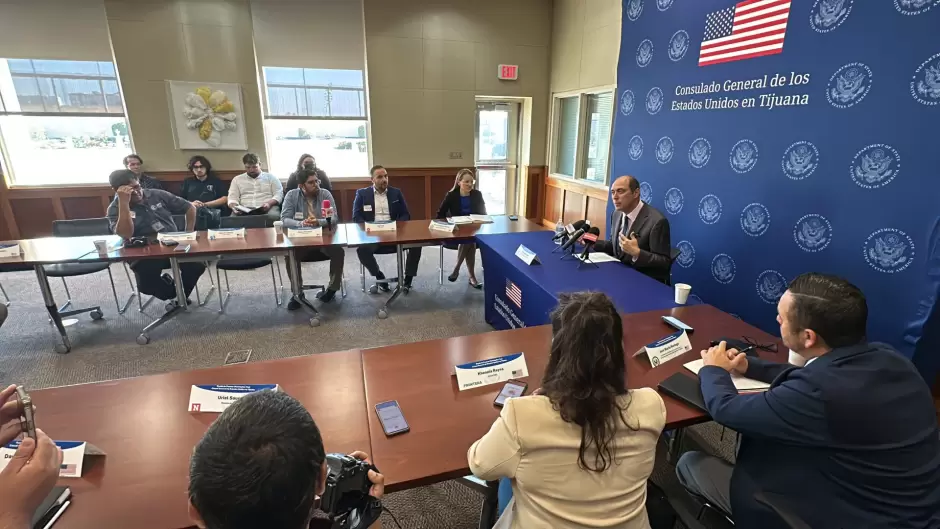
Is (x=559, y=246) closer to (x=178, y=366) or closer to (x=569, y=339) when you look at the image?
(x=569, y=339)

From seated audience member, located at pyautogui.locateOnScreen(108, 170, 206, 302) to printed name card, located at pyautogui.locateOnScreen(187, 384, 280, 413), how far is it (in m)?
2.45

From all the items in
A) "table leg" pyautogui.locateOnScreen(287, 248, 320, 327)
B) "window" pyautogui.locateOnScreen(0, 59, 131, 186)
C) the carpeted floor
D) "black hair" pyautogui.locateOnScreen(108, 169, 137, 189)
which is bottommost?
the carpeted floor

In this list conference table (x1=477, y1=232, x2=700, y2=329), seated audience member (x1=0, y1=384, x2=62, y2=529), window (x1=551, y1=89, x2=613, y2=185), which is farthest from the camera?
window (x1=551, y1=89, x2=613, y2=185)

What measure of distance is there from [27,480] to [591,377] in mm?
1070

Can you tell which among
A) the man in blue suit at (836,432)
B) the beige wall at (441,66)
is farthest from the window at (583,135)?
the man in blue suit at (836,432)

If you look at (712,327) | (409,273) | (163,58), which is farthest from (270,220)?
(712,327)

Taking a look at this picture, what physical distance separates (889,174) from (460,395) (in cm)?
251

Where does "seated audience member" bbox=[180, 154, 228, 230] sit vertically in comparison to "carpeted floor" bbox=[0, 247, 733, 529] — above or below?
above

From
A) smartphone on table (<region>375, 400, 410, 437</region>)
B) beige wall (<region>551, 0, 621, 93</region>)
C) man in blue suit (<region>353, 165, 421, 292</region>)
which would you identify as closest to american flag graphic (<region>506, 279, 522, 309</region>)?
man in blue suit (<region>353, 165, 421, 292</region>)

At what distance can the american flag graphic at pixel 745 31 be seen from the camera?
278 centimetres

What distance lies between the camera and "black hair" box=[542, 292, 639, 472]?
1000 millimetres

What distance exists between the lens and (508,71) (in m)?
6.31

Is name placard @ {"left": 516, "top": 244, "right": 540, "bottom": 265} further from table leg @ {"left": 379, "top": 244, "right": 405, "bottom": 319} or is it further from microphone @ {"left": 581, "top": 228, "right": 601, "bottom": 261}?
table leg @ {"left": 379, "top": 244, "right": 405, "bottom": 319}

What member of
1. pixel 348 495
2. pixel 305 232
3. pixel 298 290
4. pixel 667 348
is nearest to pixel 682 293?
pixel 667 348
